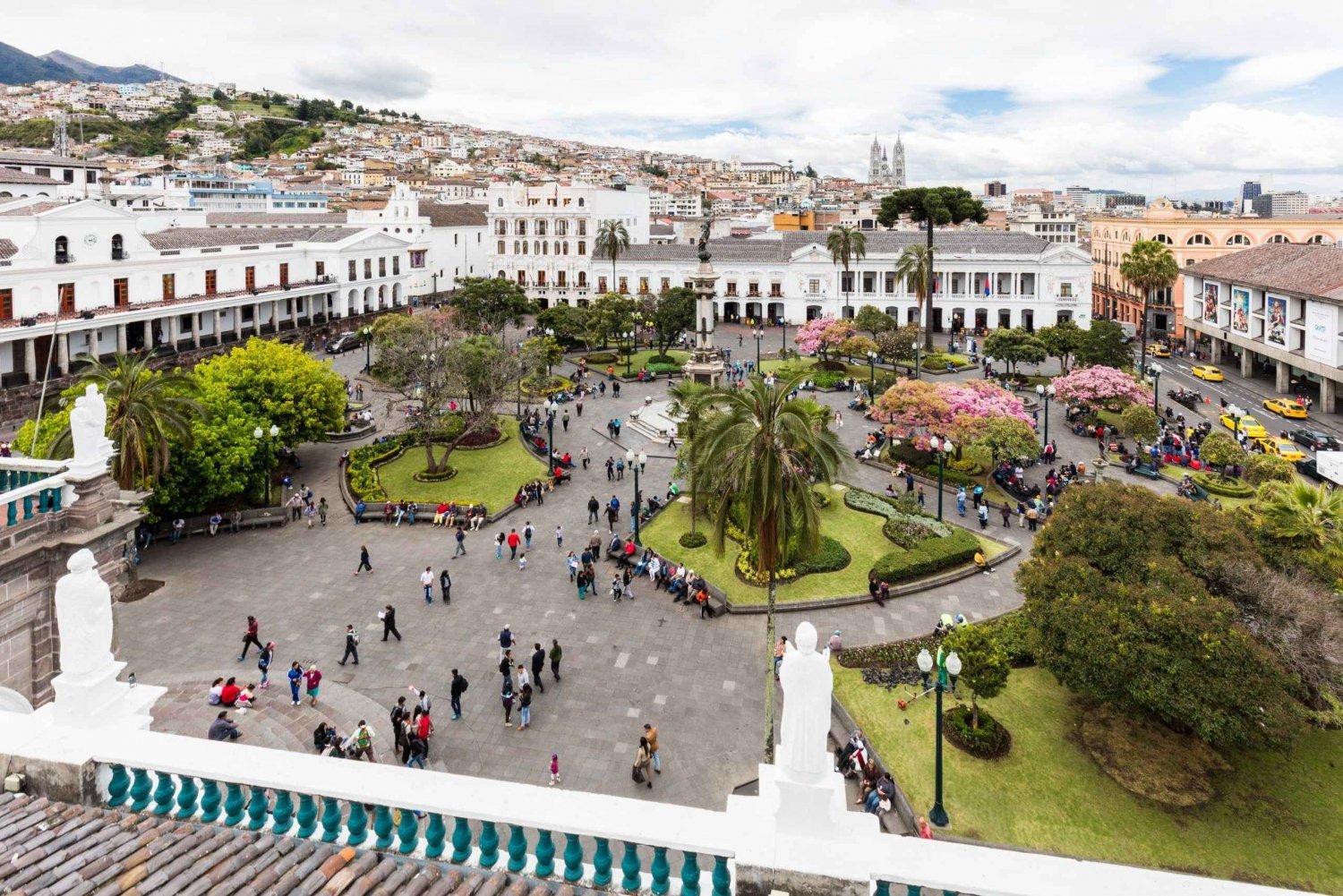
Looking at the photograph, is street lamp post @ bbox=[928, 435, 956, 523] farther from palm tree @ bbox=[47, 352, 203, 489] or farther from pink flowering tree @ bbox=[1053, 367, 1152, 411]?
palm tree @ bbox=[47, 352, 203, 489]

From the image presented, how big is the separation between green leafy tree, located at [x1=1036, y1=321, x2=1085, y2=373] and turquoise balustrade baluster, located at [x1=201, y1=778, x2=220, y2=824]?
1966 inches

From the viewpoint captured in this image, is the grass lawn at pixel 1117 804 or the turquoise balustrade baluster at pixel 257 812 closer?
the turquoise balustrade baluster at pixel 257 812

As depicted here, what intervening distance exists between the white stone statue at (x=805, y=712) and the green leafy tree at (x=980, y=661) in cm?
1182

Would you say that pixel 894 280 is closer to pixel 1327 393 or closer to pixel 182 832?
pixel 1327 393

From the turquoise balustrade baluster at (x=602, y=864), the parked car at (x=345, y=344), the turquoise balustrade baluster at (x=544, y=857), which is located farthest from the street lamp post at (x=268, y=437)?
the parked car at (x=345, y=344)

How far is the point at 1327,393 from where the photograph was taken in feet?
149

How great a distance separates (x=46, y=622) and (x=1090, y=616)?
1580 centimetres

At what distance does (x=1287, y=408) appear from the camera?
43.7m

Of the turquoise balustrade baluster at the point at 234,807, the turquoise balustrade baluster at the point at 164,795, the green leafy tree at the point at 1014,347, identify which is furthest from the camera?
the green leafy tree at the point at 1014,347

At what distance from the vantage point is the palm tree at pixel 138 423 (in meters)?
22.1

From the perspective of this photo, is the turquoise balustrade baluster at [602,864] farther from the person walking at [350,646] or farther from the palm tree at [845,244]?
the palm tree at [845,244]

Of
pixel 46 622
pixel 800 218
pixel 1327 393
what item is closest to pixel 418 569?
pixel 46 622

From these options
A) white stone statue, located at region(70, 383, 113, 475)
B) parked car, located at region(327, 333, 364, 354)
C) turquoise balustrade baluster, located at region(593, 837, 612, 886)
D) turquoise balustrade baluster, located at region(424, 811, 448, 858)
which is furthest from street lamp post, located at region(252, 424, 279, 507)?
parked car, located at region(327, 333, 364, 354)

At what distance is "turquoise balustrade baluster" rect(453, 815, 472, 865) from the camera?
5.08 m
